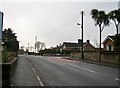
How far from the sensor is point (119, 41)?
4125 centimetres

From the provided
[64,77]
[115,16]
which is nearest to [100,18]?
[115,16]

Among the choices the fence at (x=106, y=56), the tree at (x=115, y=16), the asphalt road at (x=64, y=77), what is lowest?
the asphalt road at (x=64, y=77)

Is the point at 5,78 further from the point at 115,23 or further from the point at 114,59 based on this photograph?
the point at 115,23

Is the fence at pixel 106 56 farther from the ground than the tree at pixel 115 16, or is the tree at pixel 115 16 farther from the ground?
the tree at pixel 115 16

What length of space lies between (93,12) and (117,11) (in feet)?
16.9

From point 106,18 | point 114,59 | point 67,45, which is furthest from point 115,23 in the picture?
point 67,45

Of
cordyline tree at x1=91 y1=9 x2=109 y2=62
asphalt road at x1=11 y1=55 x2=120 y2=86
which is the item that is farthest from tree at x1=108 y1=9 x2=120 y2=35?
asphalt road at x1=11 y1=55 x2=120 y2=86

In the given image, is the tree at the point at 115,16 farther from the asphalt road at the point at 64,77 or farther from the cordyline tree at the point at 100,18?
the asphalt road at the point at 64,77

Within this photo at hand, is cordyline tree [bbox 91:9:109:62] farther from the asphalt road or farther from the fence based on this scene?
the asphalt road

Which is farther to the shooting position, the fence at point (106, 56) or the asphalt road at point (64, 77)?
the fence at point (106, 56)

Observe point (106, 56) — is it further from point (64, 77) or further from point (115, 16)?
point (64, 77)

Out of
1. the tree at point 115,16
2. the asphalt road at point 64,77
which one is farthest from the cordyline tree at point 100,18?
the asphalt road at point 64,77

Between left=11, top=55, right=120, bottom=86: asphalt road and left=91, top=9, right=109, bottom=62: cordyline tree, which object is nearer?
left=11, top=55, right=120, bottom=86: asphalt road

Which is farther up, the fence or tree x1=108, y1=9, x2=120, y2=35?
tree x1=108, y1=9, x2=120, y2=35
